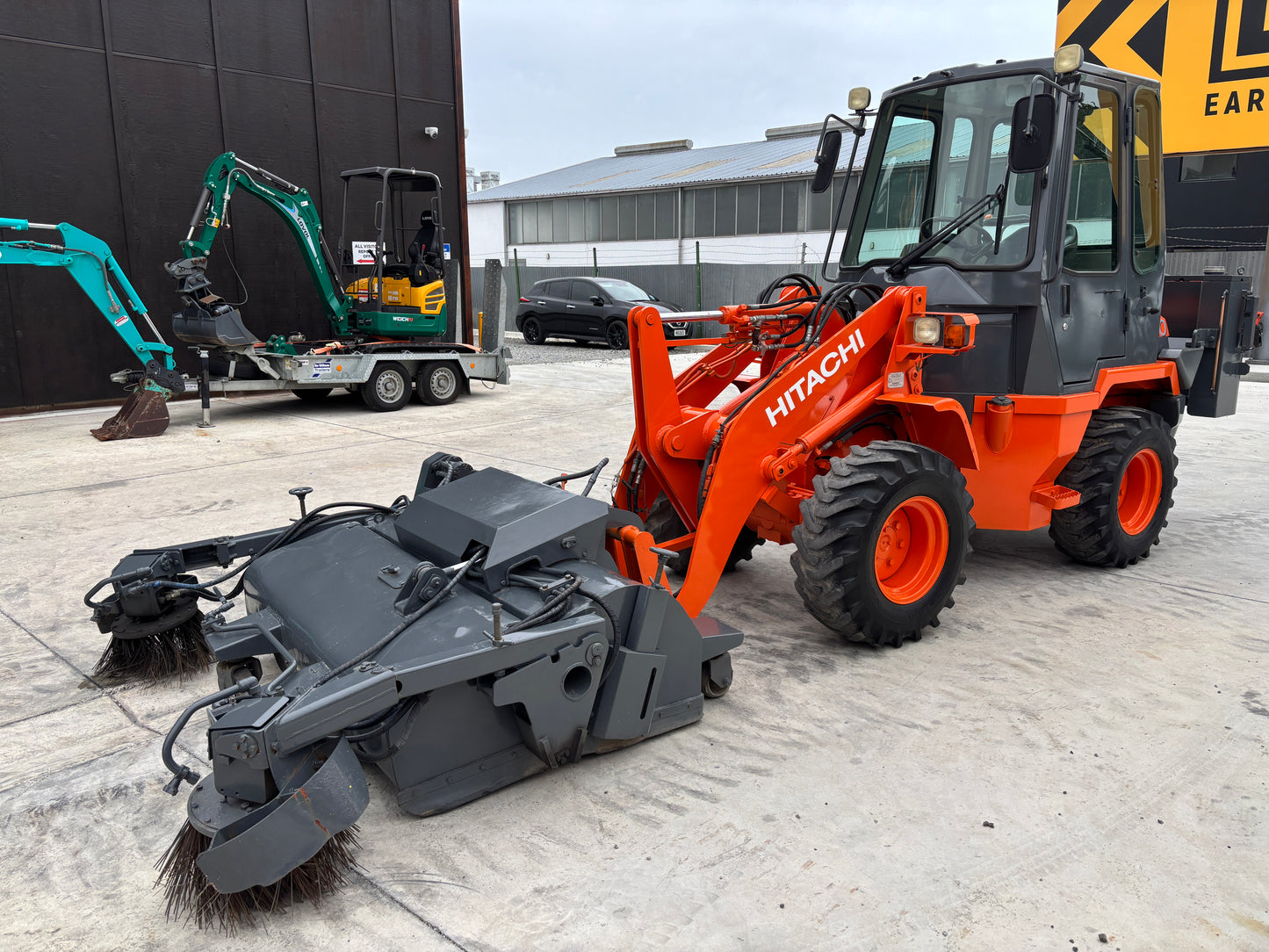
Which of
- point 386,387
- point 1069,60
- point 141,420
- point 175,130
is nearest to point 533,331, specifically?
point 386,387

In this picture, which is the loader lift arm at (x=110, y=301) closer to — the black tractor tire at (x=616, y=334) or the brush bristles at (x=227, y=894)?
the brush bristles at (x=227, y=894)

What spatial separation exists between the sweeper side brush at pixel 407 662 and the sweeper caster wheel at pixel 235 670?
1cm

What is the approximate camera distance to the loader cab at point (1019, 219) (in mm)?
4352

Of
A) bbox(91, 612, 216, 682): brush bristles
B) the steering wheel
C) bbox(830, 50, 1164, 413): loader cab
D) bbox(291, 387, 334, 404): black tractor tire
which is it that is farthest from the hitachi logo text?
bbox(291, 387, 334, 404): black tractor tire

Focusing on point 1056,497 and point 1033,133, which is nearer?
point 1033,133

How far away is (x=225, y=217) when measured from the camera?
10.5 meters

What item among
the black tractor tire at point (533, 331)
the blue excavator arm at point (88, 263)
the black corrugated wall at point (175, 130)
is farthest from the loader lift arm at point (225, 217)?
the black tractor tire at point (533, 331)

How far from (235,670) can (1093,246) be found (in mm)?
4467

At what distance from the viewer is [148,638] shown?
3711 mm

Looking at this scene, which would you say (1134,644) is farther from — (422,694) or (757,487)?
(422,694)

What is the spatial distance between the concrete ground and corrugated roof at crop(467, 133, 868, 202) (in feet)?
77.1

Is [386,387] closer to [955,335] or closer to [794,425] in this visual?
[794,425]

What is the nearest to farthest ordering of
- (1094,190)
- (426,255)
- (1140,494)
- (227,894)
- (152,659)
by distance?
(227,894) < (152,659) < (1094,190) < (1140,494) < (426,255)

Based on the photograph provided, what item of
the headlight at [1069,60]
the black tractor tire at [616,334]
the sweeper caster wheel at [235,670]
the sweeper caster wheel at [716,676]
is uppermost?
the headlight at [1069,60]
